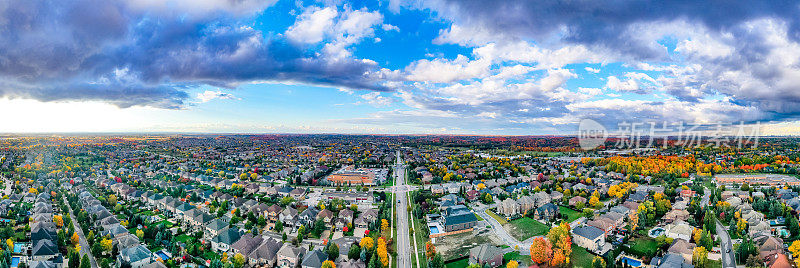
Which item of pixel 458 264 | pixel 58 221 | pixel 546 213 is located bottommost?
pixel 458 264

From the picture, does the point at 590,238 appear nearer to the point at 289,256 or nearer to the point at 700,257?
the point at 700,257

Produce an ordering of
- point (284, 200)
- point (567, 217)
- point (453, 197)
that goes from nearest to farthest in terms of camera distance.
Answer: point (567, 217) → point (284, 200) → point (453, 197)

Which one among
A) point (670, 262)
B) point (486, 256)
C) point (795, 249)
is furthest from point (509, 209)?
point (795, 249)

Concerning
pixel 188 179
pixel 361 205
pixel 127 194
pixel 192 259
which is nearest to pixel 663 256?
pixel 361 205

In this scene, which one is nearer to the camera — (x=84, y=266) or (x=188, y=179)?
(x=84, y=266)

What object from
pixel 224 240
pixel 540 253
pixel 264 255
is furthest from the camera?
pixel 224 240

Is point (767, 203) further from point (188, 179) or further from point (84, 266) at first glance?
point (188, 179)

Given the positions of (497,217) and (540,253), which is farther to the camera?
(497,217)

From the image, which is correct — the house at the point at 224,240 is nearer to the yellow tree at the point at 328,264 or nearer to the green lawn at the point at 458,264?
the yellow tree at the point at 328,264
